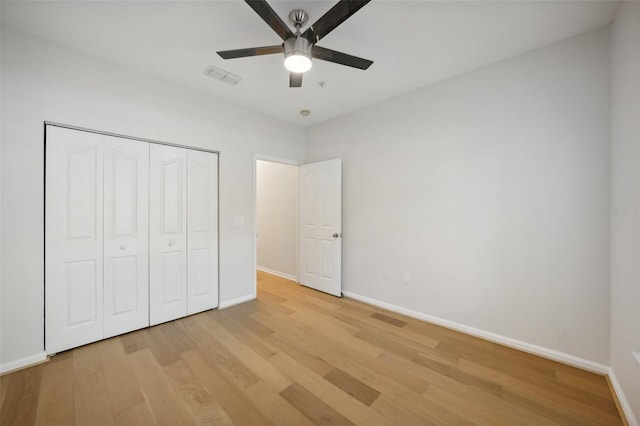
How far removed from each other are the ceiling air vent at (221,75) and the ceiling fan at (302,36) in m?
0.91

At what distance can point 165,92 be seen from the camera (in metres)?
2.78

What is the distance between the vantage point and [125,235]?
2.54 metres

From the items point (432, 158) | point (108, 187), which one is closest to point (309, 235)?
point (432, 158)

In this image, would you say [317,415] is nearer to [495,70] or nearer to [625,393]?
[625,393]

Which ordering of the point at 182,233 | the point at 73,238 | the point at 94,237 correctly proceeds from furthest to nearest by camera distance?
the point at 182,233 < the point at 94,237 < the point at 73,238

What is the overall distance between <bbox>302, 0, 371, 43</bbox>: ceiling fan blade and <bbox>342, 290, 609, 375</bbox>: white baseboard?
2.99m

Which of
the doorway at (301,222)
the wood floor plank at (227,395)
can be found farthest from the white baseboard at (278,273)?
the wood floor plank at (227,395)

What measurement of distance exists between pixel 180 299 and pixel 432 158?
3.41 meters

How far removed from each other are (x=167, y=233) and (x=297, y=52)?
2387mm

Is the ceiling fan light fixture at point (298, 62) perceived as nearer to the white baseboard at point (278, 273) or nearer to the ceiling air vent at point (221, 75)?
the ceiling air vent at point (221, 75)

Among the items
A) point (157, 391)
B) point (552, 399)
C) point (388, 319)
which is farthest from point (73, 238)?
point (552, 399)

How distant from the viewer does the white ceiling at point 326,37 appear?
1.78 metres

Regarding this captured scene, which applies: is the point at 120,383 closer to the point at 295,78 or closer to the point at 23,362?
the point at 23,362

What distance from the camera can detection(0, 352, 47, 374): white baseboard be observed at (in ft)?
6.33
